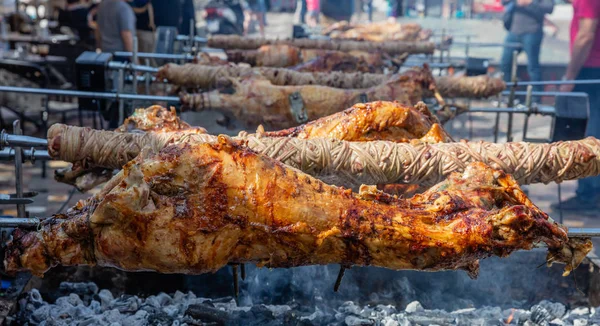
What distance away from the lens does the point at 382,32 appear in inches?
485

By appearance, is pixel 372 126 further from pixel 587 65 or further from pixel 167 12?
pixel 167 12

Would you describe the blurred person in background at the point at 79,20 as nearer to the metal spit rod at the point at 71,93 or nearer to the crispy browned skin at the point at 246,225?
the metal spit rod at the point at 71,93

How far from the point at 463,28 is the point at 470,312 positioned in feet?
44.1

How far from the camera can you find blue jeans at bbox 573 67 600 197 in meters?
7.55

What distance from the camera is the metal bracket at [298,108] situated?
16.4 feet

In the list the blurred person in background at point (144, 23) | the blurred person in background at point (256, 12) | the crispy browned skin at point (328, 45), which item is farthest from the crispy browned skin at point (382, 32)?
the blurred person in background at point (256, 12)

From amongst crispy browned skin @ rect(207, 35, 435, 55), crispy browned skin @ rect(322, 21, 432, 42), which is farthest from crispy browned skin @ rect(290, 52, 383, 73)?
crispy browned skin @ rect(322, 21, 432, 42)

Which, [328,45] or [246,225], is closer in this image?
[246,225]

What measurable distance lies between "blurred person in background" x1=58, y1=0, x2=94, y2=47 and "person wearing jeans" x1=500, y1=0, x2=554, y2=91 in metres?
7.41

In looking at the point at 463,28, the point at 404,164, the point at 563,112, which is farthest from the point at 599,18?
the point at 463,28

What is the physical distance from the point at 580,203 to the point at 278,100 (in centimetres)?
437

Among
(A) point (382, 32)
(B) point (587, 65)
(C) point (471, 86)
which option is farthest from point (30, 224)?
(A) point (382, 32)

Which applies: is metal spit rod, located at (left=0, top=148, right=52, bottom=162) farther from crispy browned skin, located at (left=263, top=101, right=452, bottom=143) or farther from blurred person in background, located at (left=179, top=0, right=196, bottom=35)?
blurred person in background, located at (left=179, top=0, right=196, bottom=35)

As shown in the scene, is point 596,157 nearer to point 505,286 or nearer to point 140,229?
point 505,286
